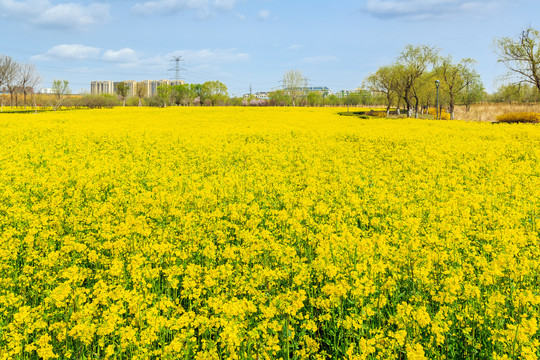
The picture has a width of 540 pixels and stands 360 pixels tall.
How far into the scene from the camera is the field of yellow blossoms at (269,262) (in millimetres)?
3816

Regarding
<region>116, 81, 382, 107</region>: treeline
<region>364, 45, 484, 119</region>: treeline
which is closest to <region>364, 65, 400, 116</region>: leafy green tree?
<region>364, 45, 484, 119</region>: treeline

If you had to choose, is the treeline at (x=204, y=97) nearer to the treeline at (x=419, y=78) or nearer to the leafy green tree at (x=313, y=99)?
the leafy green tree at (x=313, y=99)

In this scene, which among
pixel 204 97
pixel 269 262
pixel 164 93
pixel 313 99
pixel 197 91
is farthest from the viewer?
pixel 313 99

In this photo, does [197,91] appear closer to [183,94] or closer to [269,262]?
[183,94]

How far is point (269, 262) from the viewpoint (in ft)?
18.7

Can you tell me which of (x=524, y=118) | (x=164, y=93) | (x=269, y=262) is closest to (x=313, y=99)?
(x=164, y=93)

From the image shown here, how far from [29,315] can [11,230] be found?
10.7 ft

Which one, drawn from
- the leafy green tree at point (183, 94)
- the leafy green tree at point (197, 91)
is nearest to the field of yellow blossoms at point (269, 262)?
the leafy green tree at point (183, 94)

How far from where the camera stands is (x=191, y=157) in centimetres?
1505

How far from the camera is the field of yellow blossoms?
3816mm

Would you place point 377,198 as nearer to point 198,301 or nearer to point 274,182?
point 274,182

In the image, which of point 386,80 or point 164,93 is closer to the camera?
point 386,80

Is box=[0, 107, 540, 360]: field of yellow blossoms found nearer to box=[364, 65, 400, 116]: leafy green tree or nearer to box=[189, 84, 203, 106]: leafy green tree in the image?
box=[364, 65, 400, 116]: leafy green tree

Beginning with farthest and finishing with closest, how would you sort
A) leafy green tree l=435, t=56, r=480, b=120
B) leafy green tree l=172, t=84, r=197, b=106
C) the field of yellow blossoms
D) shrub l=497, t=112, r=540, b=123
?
1. leafy green tree l=172, t=84, r=197, b=106
2. leafy green tree l=435, t=56, r=480, b=120
3. shrub l=497, t=112, r=540, b=123
4. the field of yellow blossoms
